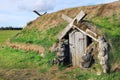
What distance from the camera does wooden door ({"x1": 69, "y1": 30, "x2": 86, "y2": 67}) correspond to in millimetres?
22578

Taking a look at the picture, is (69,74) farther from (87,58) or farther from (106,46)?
(106,46)

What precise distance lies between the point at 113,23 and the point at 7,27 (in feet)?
184

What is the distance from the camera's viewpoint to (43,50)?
26.7 metres

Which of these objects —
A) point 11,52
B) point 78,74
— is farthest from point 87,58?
point 11,52

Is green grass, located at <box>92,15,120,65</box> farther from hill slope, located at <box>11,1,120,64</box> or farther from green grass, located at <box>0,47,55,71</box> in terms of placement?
green grass, located at <box>0,47,55,71</box>

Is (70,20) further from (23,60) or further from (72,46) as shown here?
(23,60)

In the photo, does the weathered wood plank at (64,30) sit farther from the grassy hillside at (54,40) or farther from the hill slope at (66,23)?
the hill slope at (66,23)

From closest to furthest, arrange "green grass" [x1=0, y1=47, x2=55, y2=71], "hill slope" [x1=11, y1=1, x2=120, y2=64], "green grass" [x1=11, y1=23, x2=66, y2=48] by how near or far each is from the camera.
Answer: "hill slope" [x1=11, y1=1, x2=120, y2=64], "green grass" [x1=0, y1=47, x2=55, y2=71], "green grass" [x1=11, y1=23, x2=66, y2=48]

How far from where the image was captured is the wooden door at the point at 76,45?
22.6 metres

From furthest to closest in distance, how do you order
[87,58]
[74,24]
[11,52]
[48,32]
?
[11,52]
[48,32]
[74,24]
[87,58]

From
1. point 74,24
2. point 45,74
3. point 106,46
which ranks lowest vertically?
point 45,74

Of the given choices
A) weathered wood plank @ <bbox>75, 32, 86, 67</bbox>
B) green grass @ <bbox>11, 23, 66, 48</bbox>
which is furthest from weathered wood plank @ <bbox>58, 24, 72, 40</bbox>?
green grass @ <bbox>11, 23, 66, 48</bbox>

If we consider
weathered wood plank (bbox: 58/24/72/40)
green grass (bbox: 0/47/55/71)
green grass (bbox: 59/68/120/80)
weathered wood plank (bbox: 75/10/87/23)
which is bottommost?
green grass (bbox: 59/68/120/80)

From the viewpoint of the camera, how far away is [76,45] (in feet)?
76.1
